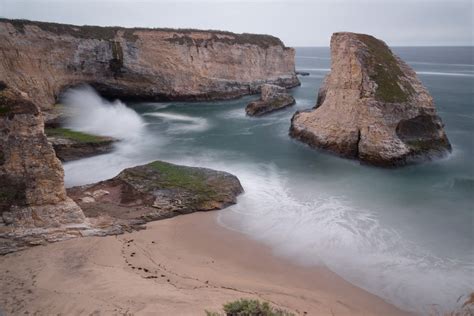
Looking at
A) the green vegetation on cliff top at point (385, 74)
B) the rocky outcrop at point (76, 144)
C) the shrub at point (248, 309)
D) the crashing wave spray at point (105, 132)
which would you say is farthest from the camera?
the green vegetation on cliff top at point (385, 74)

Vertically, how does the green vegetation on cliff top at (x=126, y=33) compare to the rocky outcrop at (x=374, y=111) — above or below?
above

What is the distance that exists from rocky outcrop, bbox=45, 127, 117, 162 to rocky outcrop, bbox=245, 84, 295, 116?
12.9 meters

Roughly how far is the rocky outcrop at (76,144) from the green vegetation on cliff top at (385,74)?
533 inches

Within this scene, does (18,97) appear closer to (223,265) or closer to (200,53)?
(223,265)

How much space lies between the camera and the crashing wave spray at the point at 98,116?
932 inches

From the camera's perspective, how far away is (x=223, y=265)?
9672mm

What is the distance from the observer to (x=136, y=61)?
34.8 meters

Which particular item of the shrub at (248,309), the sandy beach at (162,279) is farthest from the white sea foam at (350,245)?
the shrub at (248,309)

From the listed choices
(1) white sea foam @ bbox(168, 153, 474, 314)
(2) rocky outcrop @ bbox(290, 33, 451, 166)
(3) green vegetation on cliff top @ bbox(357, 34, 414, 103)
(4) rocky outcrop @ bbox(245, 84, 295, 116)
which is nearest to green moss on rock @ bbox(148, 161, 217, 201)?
(1) white sea foam @ bbox(168, 153, 474, 314)

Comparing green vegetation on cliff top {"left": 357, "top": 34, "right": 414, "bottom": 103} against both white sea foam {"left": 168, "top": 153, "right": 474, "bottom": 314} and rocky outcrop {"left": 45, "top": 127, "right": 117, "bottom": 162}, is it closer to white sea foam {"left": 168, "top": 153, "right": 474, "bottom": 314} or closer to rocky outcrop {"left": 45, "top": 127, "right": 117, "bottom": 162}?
white sea foam {"left": 168, "top": 153, "right": 474, "bottom": 314}

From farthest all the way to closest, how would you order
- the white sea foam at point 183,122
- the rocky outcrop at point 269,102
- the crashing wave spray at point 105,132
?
the rocky outcrop at point 269,102 → the white sea foam at point 183,122 → the crashing wave spray at point 105,132

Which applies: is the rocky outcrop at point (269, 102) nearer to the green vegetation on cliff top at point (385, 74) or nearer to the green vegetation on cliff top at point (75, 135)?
the green vegetation on cliff top at point (385, 74)

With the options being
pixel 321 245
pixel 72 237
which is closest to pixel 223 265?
pixel 321 245

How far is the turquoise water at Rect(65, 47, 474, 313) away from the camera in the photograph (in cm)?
981
